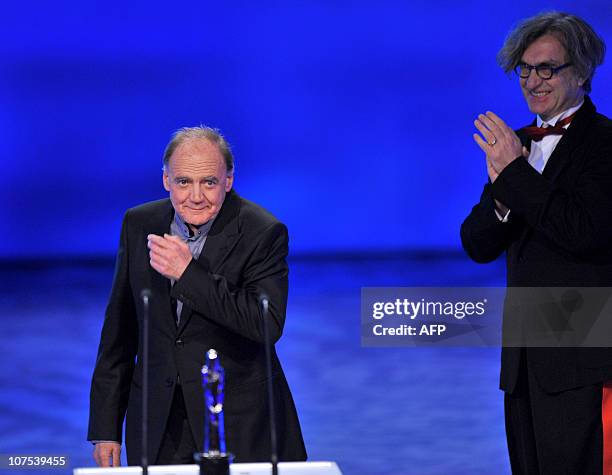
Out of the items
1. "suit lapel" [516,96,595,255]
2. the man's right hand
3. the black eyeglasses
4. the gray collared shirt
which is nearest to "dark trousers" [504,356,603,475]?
"suit lapel" [516,96,595,255]

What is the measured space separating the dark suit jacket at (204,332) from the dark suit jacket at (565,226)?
52 cm

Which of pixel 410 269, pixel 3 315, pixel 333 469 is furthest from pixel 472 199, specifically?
pixel 333 469

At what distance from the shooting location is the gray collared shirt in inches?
96.7

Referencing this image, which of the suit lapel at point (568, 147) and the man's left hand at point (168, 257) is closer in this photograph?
the man's left hand at point (168, 257)

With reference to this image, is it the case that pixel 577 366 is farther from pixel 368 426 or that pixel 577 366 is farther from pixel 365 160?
pixel 365 160

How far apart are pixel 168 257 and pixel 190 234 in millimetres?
206

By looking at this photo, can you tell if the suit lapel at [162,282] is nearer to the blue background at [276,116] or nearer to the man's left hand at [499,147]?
the man's left hand at [499,147]

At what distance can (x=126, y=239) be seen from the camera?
253cm

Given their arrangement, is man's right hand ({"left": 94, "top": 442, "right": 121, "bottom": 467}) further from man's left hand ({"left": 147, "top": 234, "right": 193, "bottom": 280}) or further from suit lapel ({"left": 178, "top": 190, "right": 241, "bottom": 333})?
man's left hand ({"left": 147, "top": 234, "right": 193, "bottom": 280})

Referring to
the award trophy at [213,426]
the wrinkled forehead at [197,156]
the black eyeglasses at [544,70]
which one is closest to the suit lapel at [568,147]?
the black eyeglasses at [544,70]

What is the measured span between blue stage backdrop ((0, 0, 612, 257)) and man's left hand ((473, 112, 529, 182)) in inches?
220

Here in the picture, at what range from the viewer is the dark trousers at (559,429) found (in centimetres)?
253

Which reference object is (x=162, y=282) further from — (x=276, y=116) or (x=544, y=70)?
(x=276, y=116)

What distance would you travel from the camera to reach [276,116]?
870 centimetres
